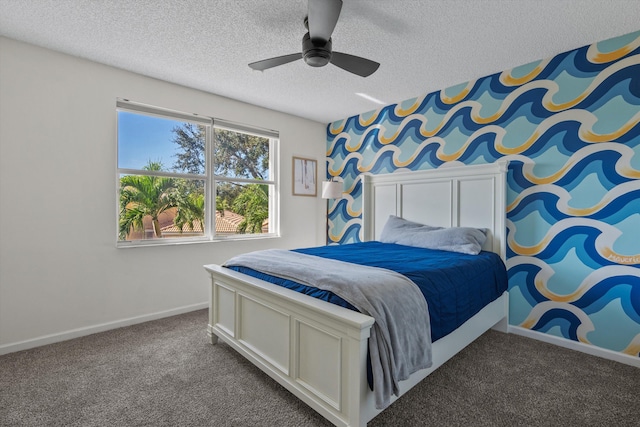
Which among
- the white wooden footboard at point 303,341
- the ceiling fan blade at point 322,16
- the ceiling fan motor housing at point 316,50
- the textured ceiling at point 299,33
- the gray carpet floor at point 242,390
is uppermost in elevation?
the textured ceiling at point 299,33

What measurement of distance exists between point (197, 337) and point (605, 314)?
3346mm

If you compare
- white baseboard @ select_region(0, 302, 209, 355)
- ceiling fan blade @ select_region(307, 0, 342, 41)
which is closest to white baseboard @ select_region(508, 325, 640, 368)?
ceiling fan blade @ select_region(307, 0, 342, 41)

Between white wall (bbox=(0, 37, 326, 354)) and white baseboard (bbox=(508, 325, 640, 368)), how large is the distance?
2.99 m

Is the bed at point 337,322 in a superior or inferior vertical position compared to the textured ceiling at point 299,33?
inferior

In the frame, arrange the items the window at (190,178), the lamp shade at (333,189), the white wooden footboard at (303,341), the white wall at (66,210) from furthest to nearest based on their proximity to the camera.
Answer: the lamp shade at (333,189)
the window at (190,178)
the white wall at (66,210)
the white wooden footboard at (303,341)

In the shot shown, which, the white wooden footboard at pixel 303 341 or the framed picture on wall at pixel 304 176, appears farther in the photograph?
the framed picture on wall at pixel 304 176

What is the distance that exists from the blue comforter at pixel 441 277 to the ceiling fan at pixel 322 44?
4.50 ft

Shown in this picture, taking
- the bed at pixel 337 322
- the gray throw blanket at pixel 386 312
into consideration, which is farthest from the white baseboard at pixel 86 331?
the gray throw blanket at pixel 386 312

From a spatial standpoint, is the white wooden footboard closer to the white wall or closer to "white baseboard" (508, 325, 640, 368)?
the white wall

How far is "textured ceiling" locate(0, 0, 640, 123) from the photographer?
2039mm

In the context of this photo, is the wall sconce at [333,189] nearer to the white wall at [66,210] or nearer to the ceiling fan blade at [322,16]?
the white wall at [66,210]

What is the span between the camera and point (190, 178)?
346cm

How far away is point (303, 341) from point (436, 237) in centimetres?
183

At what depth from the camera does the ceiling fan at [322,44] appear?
164cm
